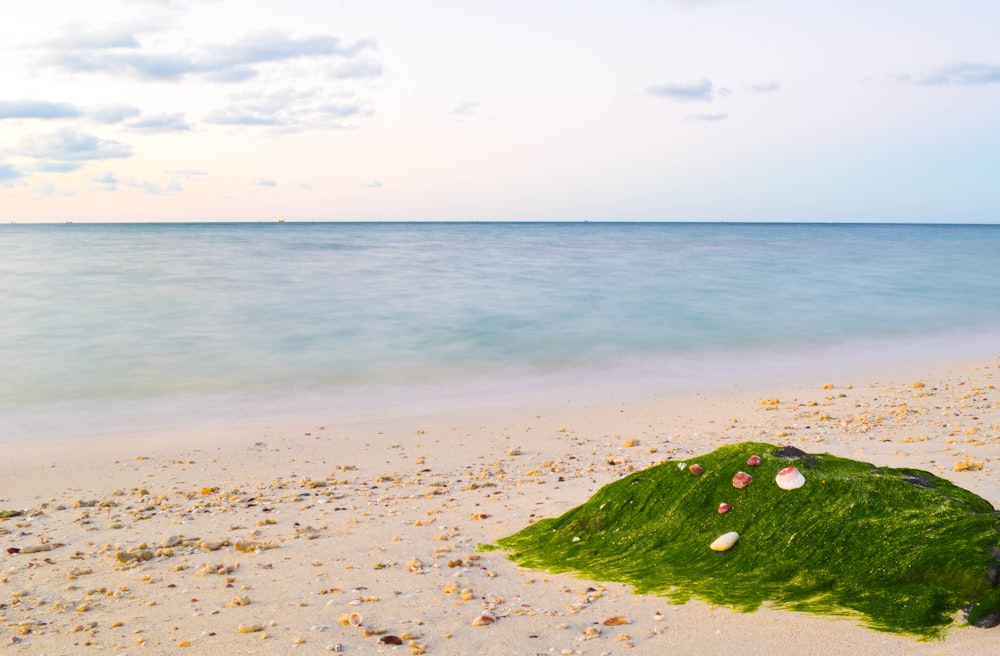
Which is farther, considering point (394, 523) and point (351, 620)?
point (394, 523)

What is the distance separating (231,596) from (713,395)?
24.1 feet

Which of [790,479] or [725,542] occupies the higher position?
[790,479]

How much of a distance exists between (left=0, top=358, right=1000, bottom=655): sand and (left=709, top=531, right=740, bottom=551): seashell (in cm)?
51

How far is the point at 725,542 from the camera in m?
4.14

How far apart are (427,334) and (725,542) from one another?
1246cm

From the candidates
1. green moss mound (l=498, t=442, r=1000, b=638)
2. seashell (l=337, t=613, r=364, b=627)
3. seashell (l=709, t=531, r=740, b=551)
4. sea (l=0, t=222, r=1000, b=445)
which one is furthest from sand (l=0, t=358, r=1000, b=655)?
sea (l=0, t=222, r=1000, b=445)

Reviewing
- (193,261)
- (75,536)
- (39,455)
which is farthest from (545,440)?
(193,261)

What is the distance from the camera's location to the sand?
3.56 meters

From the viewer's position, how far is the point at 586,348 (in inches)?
572

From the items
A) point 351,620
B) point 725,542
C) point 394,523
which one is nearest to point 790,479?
point 725,542

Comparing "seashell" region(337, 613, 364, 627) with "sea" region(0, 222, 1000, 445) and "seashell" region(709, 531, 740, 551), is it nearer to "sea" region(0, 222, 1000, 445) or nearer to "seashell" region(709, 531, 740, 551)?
"seashell" region(709, 531, 740, 551)

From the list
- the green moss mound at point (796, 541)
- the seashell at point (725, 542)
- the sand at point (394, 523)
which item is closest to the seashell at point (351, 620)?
the sand at point (394, 523)

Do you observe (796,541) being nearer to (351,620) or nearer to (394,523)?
(351,620)

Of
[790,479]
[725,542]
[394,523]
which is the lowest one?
[394,523]
